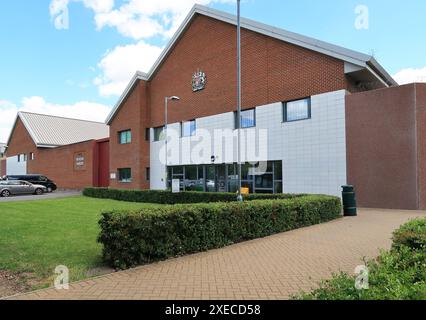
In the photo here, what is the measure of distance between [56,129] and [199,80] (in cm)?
3196

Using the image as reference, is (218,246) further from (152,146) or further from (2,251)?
(152,146)

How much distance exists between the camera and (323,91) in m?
18.1

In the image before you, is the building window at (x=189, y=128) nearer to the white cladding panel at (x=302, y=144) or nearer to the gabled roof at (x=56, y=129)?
the white cladding panel at (x=302, y=144)

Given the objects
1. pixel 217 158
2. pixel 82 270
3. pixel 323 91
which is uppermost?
pixel 323 91

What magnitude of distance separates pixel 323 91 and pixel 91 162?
25.7 m

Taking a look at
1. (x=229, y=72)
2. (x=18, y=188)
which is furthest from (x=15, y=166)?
(x=229, y=72)

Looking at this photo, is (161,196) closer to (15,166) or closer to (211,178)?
(211,178)

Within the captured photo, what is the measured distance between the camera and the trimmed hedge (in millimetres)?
6418

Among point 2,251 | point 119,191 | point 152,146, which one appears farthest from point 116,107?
point 2,251

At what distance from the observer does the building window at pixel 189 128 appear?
25908mm

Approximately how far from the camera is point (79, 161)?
38062 mm

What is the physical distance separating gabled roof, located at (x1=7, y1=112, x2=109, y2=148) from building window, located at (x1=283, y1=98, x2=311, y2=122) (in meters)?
36.0

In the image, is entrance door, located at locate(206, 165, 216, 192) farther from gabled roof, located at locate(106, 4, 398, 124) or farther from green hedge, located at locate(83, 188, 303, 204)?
gabled roof, located at locate(106, 4, 398, 124)

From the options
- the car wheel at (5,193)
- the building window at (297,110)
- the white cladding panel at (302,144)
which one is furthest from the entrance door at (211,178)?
the car wheel at (5,193)
